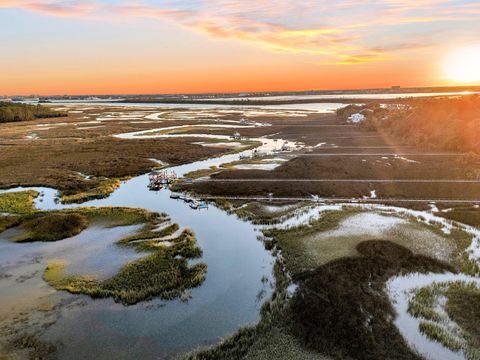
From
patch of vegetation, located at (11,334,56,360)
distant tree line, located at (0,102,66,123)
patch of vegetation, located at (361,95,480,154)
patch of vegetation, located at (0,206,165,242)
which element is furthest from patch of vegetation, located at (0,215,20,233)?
distant tree line, located at (0,102,66,123)

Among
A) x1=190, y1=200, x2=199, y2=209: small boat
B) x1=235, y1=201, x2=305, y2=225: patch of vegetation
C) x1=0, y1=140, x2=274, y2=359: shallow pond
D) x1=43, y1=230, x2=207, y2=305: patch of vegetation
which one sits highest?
x1=190, y1=200, x2=199, y2=209: small boat

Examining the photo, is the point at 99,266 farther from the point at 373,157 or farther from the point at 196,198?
the point at 373,157

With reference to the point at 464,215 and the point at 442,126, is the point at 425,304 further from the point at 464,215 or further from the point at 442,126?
the point at 442,126

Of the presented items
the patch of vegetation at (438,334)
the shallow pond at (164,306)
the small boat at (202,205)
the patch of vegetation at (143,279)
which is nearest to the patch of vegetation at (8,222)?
the shallow pond at (164,306)

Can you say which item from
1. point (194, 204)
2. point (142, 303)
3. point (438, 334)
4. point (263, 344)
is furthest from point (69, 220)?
point (438, 334)

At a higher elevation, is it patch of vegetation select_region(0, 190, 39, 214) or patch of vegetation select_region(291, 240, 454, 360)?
patch of vegetation select_region(0, 190, 39, 214)

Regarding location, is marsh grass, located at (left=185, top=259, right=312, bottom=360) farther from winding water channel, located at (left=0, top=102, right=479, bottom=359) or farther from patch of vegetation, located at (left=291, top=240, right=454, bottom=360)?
winding water channel, located at (left=0, top=102, right=479, bottom=359)

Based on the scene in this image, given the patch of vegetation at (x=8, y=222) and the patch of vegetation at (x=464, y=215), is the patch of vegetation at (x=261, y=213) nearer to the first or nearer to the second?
the patch of vegetation at (x=464, y=215)
